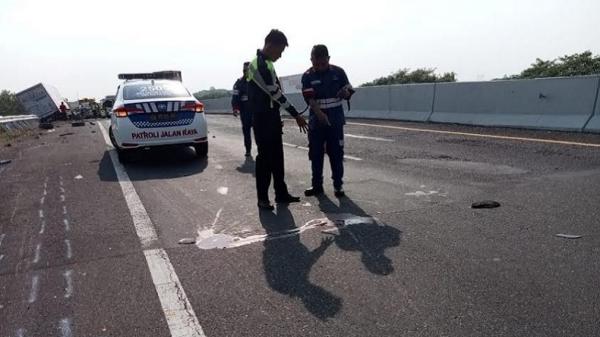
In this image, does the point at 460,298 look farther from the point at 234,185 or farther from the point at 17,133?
Answer: the point at 17,133

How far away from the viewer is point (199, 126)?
9062 millimetres

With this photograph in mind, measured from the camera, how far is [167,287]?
3.35 m

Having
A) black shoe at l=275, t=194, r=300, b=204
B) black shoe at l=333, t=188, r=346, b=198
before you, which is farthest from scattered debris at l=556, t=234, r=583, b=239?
black shoe at l=275, t=194, r=300, b=204

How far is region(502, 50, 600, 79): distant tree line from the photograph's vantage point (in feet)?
63.3

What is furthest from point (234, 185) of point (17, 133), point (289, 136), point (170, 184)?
point (17, 133)

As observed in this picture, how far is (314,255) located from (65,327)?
182 centimetres

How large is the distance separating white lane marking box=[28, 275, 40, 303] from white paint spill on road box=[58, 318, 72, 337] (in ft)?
1.47

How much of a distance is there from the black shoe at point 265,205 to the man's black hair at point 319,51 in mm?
1771

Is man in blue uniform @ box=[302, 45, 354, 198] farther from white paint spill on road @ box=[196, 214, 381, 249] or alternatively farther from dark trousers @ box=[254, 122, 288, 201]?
white paint spill on road @ box=[196, 214, 381, 249]

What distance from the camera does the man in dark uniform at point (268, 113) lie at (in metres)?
5.20

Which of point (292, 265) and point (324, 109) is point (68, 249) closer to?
point (292, 265)

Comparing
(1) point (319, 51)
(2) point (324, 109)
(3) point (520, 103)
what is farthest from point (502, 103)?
(1) point (319, 51)

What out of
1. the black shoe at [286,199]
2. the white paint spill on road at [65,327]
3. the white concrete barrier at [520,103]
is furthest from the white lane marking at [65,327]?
the white concrete barrier at [520,103]

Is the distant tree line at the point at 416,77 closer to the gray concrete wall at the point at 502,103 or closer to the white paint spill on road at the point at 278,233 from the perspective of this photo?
the gray concrete wall at the point at 502,103
